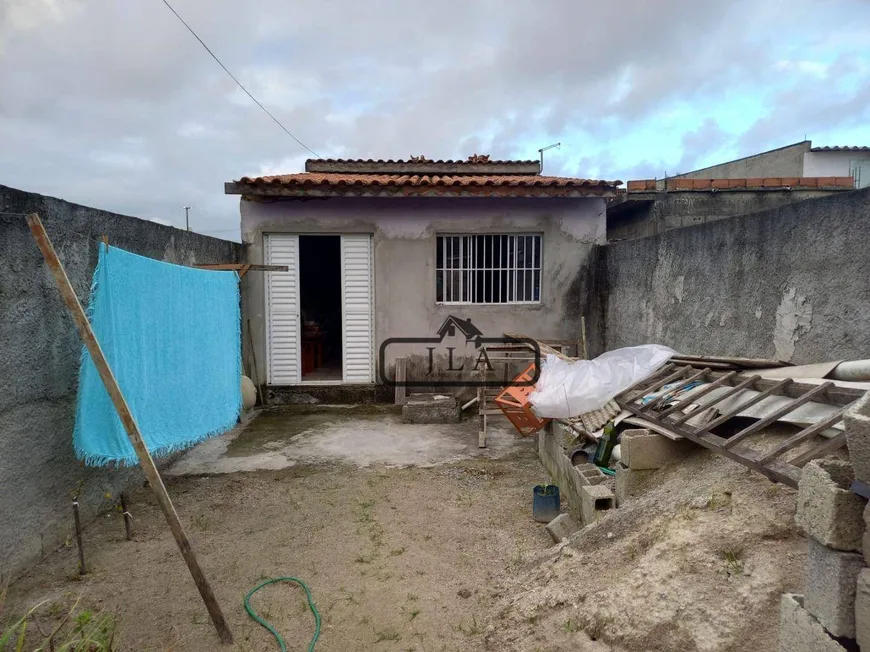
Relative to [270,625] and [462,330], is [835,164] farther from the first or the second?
[270,625]

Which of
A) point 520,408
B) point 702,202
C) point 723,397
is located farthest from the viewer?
point 702,202

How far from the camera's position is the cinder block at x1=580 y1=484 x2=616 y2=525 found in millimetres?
3182

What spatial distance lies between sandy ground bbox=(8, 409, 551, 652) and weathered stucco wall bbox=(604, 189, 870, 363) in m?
2.10

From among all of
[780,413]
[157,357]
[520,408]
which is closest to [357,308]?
[520,408]

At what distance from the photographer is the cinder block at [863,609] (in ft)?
4.36

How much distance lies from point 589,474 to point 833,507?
2348mm

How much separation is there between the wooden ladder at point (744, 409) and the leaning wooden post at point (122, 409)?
2662mm

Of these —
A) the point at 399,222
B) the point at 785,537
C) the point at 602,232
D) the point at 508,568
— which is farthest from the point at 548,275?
the point at 785,537

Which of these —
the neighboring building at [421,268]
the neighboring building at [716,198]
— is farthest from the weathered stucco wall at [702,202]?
the neighboring building at [421,268]

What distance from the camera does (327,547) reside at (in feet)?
11.2

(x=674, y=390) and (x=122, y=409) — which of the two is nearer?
(x=122, y=409)

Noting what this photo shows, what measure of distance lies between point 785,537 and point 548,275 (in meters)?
5.53

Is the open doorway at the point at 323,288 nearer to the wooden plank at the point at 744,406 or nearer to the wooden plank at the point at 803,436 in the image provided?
the wooden plank at the point at 744,406

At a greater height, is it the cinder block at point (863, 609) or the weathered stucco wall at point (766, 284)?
the weathered stucco wall at point (766, 284)
